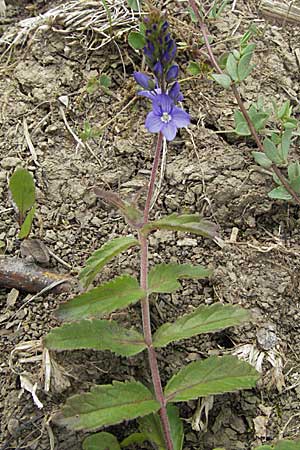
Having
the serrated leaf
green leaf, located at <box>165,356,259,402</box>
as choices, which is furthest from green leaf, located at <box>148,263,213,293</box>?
the serrated leaf

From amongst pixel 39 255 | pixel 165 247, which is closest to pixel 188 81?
pixel 165 247

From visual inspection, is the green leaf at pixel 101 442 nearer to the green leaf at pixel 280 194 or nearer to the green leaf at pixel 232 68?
the green leaf at pixel 280 194

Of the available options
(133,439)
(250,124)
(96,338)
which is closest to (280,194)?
(250,124)

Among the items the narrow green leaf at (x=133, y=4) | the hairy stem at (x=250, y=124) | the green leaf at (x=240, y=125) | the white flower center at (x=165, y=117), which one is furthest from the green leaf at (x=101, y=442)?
the narrow green leaf at (x=133, y=4)

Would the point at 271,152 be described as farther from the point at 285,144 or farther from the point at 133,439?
the point at 133,439

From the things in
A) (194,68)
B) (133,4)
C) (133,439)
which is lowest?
(133,439)

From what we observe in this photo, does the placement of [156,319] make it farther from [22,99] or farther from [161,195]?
[22,99]

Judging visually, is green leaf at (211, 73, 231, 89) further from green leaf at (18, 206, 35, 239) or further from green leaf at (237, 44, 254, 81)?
green leaf at (18, 206, 35, 239)
